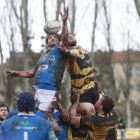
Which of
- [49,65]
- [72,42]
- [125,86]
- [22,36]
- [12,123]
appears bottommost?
[125,86]

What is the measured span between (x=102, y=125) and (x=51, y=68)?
4.51 feet

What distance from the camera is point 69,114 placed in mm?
5457

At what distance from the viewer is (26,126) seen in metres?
3.66

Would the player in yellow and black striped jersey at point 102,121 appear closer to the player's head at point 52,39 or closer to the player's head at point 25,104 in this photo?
the player's head at point 52,39

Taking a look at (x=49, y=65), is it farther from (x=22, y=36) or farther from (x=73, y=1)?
(x=73, y=1)

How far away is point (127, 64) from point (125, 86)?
2.35 m

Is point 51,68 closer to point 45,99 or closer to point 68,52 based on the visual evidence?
point 68,52

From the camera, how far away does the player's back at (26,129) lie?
365 cm

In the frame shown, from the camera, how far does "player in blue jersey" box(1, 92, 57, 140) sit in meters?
3.65

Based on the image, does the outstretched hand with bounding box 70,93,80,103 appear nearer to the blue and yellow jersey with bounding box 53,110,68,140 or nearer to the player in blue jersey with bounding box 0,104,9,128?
the blue and yellow jersey with bounding box 53,110,68,140

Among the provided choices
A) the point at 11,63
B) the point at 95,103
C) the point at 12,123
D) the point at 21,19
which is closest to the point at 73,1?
the point at 21,19

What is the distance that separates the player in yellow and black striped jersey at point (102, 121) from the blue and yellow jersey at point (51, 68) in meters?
0.85

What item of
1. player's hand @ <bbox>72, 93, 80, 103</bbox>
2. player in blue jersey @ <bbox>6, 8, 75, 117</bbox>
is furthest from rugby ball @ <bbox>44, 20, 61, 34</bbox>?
player's hand @ <bbox>72, 93, 80, 103</bbox>

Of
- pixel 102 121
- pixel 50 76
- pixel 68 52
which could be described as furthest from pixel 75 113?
pixel 68 52
